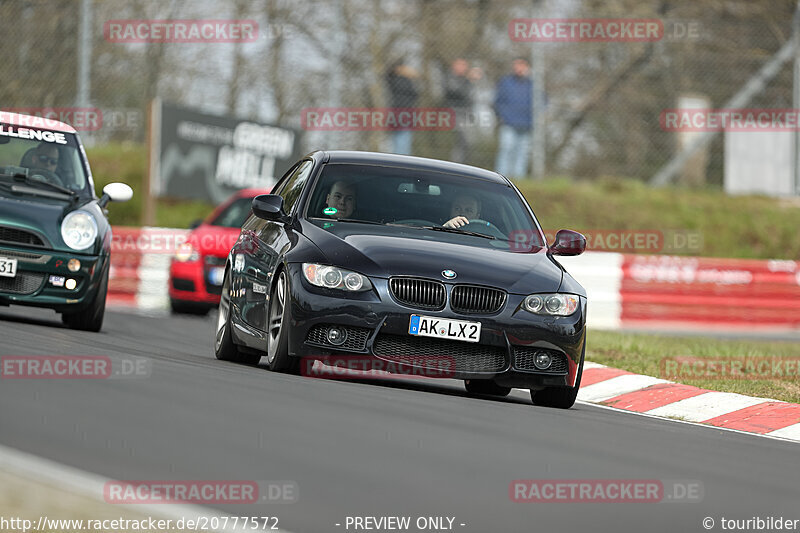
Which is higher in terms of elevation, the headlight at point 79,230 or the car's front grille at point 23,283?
the headlight at point 79,230

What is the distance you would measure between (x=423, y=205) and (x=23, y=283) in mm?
3520

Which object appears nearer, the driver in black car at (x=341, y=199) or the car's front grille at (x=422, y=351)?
the car's front grille at (x=422, y=351)

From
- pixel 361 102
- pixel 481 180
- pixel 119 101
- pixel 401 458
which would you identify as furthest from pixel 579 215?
pixel 401 458

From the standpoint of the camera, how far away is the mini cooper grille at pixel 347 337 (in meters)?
8.59

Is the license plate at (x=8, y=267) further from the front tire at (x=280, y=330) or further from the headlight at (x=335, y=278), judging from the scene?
the headlight at (x=335, y=278)

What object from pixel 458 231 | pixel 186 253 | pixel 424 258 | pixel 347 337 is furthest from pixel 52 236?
pixel 186 253

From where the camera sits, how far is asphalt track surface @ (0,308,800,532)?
5168mm

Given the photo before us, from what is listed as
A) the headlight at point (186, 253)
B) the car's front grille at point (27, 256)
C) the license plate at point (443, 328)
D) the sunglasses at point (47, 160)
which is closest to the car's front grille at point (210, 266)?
the headlight at point (186, 253)

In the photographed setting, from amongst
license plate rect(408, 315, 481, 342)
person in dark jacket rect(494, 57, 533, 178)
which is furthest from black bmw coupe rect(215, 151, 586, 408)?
person in dark jacket rect(494, 57, 533, 178)

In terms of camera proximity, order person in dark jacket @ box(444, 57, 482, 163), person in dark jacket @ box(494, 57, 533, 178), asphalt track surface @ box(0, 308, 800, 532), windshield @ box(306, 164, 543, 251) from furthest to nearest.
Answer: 1. person in dark jacket @ box(444, 57, 482, 163)
2. person in dark jacket @ box(494, 57, 533, 178)
3. windshield @ box(306, 164, 543, 251)
4. asphalt track surface @ box(0, 308, 800, 532)

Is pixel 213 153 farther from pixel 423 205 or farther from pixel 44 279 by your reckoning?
pixel 423 205

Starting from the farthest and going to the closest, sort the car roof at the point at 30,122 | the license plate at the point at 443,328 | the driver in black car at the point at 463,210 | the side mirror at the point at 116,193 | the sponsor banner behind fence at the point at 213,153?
1. the sponsor banner behind fence at the point at 213,153
2. the car roof at the point at 30,122
3. the side mirror at the point at 116,193
4. the driver in black car at the point at 463,210
5. the license plate at the point at 443,328

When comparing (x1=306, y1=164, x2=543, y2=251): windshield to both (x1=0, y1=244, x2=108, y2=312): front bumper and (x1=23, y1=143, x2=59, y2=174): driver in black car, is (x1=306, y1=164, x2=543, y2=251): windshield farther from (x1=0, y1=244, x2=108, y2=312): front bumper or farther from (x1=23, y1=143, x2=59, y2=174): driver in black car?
(x1=23, y1=143, x2=59, y2=174): driver in black car

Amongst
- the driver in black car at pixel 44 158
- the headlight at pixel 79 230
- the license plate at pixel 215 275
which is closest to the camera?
the headlight at pixel 79 230
